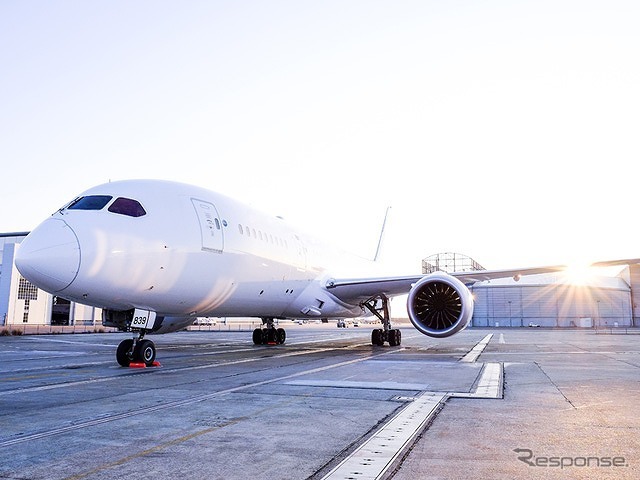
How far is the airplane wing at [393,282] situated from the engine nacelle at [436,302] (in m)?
1.35

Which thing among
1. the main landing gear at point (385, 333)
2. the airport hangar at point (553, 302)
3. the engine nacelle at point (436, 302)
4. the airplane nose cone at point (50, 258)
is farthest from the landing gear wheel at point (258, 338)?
the airport hangar at point (553, 302)

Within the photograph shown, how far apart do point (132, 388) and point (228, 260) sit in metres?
5.33

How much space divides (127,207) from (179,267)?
155 centimetres

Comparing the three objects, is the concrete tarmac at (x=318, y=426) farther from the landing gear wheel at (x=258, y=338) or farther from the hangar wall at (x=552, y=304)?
the hangar wall at (x=552, y=304)

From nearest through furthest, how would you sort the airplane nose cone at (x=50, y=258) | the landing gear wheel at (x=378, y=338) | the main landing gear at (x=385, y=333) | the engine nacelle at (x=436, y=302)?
the airplane nose cone at (x=50, y=258) < the engine nacelle at (x=436, y=302) < the main landing gear at (x=385, y=333) < the landing gear wheel at (x=378, y=338)

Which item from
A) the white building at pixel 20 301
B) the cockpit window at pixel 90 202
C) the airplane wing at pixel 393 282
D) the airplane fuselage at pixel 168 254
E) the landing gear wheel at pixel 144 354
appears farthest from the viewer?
the white building at pixel 20 301

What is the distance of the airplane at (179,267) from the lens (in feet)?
30.3

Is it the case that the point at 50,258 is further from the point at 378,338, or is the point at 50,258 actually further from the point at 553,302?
the point at 553,302

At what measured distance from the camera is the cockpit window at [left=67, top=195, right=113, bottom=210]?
10133mm

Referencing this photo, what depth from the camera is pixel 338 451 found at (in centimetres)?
395

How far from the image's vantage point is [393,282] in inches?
677

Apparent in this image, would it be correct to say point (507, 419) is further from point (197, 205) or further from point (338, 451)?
point (197, 205)

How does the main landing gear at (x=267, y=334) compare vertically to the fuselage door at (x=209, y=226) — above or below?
below

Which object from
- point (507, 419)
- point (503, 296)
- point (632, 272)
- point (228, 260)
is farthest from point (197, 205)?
point (503, 296)
